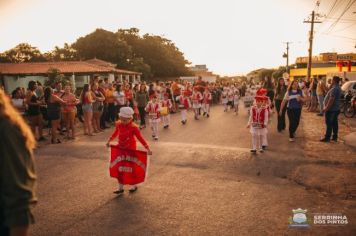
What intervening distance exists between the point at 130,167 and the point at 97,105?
8.25 metres

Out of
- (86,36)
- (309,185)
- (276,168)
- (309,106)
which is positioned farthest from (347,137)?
(86,36)

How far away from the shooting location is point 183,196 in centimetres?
622

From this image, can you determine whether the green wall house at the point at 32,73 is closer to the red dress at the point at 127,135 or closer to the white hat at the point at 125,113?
the red dress at the point at 127,135

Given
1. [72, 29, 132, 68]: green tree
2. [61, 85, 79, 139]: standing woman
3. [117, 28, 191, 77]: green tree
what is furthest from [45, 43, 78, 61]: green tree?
[61, 85, 79, 139]: standing woman

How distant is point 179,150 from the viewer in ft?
33.5

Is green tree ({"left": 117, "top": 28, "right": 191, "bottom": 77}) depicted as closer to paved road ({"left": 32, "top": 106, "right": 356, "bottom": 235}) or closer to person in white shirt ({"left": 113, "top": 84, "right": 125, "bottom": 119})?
person in white shirt ({"left": 113, "top": 84, "right": 125, "bottom": 119})

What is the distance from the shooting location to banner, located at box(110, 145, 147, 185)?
650 cm

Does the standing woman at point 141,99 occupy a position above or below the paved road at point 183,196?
above

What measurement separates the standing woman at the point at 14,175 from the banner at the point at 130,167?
4.10m

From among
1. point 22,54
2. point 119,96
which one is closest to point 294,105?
point 119,96

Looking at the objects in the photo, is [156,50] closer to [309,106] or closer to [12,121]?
[309,106]

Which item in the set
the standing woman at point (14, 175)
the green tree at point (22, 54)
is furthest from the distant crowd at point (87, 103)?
the green tree at point (22, 54)

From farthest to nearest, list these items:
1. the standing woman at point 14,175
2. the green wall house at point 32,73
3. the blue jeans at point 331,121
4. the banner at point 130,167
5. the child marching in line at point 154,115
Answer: the green wall house at point 32,73 → the child marching in line at point 154,115 → the blue jeans at point 331,121 → the banner at point 130,167 → the standing woman at point 14,175

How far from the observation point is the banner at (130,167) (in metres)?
6.50
